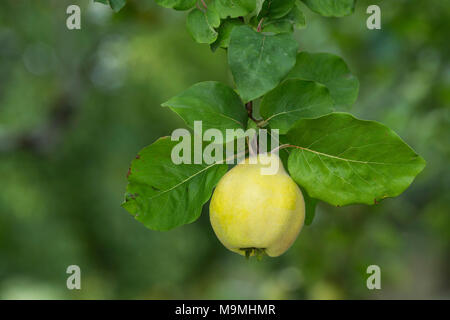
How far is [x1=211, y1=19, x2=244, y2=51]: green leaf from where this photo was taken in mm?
336

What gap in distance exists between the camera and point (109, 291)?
411 centimetres

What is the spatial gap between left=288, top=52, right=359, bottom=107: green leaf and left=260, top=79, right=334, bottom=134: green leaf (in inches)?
1.5

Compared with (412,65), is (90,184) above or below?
above

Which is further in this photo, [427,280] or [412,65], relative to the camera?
[427,280]

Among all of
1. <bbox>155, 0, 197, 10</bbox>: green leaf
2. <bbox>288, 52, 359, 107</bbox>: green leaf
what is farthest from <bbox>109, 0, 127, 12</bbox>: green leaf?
<bbox>288, 52, 359, 107</bbox>: green leaf

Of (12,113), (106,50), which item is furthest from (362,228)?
(12,113)

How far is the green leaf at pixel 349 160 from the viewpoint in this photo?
29 cm

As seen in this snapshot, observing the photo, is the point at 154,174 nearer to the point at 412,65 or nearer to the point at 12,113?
the point at 412,65

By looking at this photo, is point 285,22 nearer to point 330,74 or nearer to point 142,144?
point 330,74

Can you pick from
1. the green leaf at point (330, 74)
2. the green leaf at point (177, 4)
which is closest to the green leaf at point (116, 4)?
the green leaf at point (177, 4)

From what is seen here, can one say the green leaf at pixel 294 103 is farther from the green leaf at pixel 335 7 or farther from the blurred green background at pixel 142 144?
the blurred green background at pixel 142 144

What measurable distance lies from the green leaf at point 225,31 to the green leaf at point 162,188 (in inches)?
3.1

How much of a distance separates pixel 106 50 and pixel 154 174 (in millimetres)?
1847

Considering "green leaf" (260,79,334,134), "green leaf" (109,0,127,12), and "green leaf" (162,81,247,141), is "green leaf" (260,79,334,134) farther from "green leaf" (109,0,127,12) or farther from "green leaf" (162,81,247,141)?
"green leaf" (109,0,127,12)
